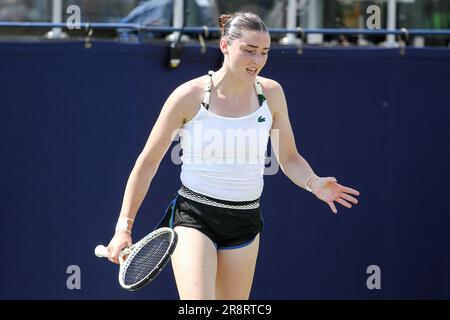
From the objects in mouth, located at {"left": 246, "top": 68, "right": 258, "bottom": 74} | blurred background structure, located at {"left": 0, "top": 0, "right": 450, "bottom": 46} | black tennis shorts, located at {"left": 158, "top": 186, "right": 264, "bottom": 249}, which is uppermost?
blurred background structure, located at {"left": 0, "top": 0, "right": 450, "bottom": 46}

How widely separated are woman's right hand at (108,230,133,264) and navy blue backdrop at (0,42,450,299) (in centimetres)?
199

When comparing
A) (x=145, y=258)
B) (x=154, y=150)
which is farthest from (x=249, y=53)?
Result: (x=145, y=258)

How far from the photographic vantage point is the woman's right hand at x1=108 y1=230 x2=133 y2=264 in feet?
12.9

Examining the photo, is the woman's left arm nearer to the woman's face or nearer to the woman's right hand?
the woman's face

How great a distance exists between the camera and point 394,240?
6.26 metres

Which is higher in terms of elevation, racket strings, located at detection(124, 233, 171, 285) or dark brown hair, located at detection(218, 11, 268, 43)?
dark brown hair, located at detection(218, 11, 268, 43)

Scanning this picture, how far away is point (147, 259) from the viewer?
3.90m

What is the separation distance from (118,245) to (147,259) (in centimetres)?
15

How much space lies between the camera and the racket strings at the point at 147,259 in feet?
12.6

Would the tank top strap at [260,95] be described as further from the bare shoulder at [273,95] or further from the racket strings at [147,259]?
the racket strings at [147,259]

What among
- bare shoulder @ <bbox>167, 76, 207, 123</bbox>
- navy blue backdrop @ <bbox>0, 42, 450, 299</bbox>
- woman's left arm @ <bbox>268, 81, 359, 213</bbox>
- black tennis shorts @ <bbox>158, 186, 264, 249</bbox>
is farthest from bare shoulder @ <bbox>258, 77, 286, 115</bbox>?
navy blue backdrop @ <bbox>0, 42, 450, 299</bbox>

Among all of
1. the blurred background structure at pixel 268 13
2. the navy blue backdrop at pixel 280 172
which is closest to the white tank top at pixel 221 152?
the navy blue backdrop at pixel 280 172
